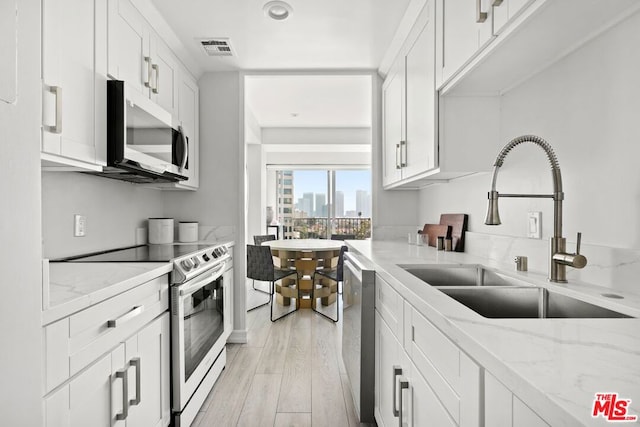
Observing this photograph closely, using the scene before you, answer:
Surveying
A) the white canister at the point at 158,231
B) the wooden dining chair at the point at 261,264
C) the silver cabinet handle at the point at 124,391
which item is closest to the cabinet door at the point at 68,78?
the silver cabinet handle at the point at 124,391

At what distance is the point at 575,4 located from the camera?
1.03 m

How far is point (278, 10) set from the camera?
2.25 metres

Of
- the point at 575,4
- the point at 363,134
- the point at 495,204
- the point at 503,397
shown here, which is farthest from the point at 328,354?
the point at 363,134

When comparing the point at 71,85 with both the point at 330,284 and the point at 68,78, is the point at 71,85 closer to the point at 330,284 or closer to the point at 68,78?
the point at 68,78

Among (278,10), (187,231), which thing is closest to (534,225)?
(278,10)

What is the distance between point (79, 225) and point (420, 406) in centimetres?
194

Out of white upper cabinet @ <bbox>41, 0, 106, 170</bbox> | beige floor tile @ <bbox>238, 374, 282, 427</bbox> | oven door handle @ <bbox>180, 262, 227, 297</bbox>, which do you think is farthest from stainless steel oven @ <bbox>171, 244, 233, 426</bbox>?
white upper cabinet @ <bbox>41, 0, 106, 170</bbox>

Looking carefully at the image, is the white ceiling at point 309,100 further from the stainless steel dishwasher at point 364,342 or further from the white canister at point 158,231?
the stainless steel dishwasher at point 364,342

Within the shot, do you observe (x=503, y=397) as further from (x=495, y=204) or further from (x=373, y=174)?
(x=373, y=174)

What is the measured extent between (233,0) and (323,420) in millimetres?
2465

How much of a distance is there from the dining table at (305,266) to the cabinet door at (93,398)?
9.33 ft

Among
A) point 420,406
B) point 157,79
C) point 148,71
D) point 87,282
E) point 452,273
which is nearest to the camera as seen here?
point 420,406

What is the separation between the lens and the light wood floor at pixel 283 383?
2.01m

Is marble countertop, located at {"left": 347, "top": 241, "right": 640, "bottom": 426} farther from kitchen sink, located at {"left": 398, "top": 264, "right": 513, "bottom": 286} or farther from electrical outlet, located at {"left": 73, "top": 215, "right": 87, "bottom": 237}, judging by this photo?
electrical outlet, located at {"left": 73, "top": 215, "right": 87, "bottom": 237}
